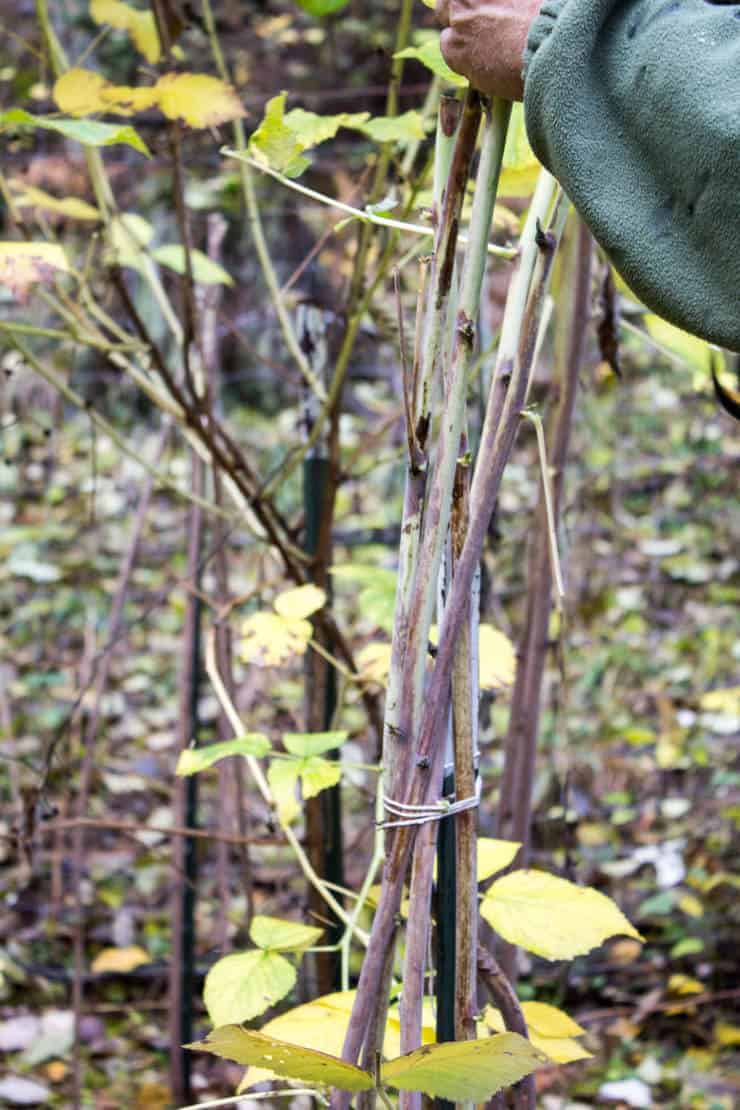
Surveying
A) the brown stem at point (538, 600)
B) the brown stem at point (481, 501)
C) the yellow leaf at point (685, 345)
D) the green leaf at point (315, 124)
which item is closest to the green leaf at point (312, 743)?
the brown stem at point (481, 501)

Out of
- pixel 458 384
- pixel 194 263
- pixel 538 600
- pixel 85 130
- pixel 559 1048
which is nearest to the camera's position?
pixel 458 384

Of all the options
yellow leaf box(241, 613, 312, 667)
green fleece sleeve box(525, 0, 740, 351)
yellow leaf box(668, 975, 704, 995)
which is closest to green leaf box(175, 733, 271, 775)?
yellow leaf box(241, 613, 312, 667)

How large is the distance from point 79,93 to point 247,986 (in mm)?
1041

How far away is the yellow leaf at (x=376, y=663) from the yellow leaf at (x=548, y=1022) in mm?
498

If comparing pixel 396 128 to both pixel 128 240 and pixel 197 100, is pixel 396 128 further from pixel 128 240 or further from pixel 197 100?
pixel 128 240

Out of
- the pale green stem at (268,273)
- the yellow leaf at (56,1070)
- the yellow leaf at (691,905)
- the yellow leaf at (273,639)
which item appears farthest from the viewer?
the yellow leaf at (691,905)

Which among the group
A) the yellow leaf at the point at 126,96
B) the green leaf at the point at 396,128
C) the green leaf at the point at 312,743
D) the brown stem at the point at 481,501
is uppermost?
the yellow leaf at the point at 126,96

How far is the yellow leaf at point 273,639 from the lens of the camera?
56.4 inches

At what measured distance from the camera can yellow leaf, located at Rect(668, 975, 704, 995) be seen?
2.72 metres

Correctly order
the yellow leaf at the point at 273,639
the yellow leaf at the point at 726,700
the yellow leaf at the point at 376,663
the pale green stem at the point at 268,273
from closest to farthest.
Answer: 1. the yellow leaf at the point at 273,639
2. the yellow leaf at the point at 376,663
3. the pale green stem at the point at 268,273
4. the yellow leaf at the point at 726,700

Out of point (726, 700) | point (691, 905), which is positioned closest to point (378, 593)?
point (691, 905)

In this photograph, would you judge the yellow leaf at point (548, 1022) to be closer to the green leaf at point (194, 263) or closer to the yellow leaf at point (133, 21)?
the green leaf at point (194, 263)

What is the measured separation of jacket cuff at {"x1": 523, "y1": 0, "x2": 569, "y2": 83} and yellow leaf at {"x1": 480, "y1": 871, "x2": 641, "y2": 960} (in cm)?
67

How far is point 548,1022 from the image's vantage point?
1.13 metres
